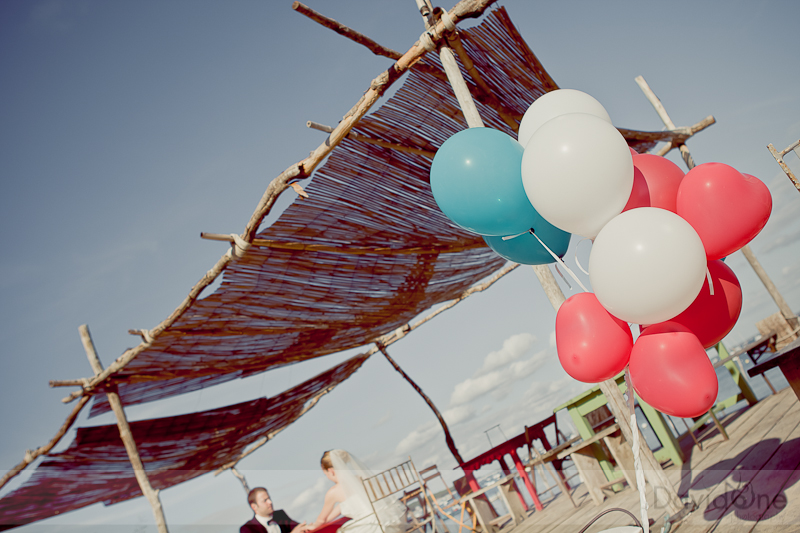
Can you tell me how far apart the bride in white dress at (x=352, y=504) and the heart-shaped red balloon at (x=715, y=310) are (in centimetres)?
300

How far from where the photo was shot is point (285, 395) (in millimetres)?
6039

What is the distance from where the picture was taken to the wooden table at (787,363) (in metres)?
2.23

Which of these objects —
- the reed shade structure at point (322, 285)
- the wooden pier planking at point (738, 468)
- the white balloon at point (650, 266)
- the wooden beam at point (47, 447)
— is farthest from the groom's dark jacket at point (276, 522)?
the white balloon at point (650, 266)

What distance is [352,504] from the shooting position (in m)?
3.94

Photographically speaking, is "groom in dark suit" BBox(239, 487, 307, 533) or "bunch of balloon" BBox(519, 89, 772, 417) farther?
"groom in dark suit" BBox(239, 487, 307, 533)

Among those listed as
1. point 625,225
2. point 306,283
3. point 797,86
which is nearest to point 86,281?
point 306,283

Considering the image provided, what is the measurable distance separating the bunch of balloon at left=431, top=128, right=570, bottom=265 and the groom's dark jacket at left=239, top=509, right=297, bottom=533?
329 centimetres

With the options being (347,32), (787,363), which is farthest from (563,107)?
(787,363)

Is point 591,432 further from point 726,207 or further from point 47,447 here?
point 47,447

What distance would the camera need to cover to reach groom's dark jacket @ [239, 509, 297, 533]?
3.72 meters

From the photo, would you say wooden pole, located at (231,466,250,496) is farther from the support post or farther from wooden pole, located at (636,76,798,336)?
wooden pole, located at (636,76,798,336)

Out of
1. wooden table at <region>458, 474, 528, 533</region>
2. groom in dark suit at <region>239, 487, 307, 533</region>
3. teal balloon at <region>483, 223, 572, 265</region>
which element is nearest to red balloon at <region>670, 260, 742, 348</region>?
teal balloon at <region>483, 223, 572, 265</region>

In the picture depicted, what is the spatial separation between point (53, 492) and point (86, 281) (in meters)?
3.56

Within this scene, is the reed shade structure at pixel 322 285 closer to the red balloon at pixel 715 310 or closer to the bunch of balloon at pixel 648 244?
the bunch of balloon at pixel 648 244
